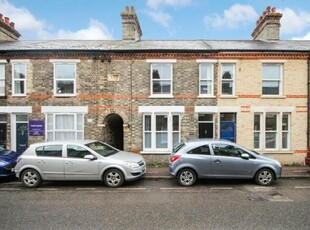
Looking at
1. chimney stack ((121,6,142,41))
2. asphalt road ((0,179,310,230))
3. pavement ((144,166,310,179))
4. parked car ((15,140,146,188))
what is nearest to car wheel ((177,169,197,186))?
asphalt road ((0,179,310,230))

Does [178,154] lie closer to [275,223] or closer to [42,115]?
[275,223]

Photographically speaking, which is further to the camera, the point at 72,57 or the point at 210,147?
the point at 72,57

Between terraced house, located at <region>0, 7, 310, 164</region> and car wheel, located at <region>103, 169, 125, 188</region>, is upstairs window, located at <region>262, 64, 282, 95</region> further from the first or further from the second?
car wheel, located at <region>103, 169, 125, 188</region>

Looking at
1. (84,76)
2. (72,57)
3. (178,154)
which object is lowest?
(178,154)

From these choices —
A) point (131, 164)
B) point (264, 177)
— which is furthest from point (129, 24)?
point (264, 177)

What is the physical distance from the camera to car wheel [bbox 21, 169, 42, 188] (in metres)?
7.90

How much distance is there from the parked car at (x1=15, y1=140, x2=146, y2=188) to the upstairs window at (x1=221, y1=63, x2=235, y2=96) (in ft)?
22.8

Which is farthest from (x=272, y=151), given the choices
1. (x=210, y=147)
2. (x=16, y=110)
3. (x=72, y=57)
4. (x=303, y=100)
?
(x=16, y=110)

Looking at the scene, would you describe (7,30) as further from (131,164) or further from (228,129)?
(228,129)

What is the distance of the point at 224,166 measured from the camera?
7.99m

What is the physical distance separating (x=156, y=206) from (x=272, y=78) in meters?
9.98

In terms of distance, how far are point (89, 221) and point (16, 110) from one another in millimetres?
9458

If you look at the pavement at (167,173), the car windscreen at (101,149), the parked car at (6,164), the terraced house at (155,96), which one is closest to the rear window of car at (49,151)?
the car windscreen at (101,149)

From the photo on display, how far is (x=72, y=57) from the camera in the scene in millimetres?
11922
